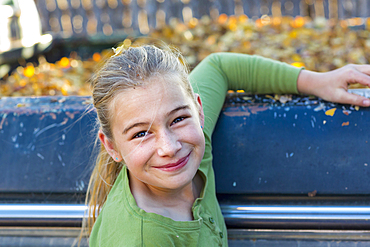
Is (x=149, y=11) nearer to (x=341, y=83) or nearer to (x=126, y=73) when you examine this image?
(x=341, y=83)

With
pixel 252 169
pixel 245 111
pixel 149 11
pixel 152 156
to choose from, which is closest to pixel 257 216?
pixel 252 169

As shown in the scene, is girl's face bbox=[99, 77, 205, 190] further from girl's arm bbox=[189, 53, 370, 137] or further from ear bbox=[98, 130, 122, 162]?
girl's arm bbox=[189, 53, 370, 137]

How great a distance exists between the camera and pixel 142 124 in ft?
2.77

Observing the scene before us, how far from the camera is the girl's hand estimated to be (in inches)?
43.4

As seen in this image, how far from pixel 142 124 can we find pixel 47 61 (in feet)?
7.55

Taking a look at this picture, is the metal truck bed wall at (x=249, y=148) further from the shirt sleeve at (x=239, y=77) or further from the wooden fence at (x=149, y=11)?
the wooden fence at (x=149, y=11)

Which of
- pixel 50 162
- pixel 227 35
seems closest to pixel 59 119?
pixel 50 162

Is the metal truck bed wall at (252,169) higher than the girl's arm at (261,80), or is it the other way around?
the girl's arm at (261,80)

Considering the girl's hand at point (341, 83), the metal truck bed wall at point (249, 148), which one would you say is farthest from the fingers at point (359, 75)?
the metal truck bed wall at point (249, 148)

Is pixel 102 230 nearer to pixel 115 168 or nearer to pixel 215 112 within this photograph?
pixel 115 168

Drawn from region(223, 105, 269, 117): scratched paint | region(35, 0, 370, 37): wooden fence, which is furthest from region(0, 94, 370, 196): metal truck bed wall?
region(35, 0, 370, 37): wooden fence

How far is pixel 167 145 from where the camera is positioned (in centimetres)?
84

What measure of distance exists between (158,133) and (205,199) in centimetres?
32

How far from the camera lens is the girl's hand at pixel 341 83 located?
3.62ft
